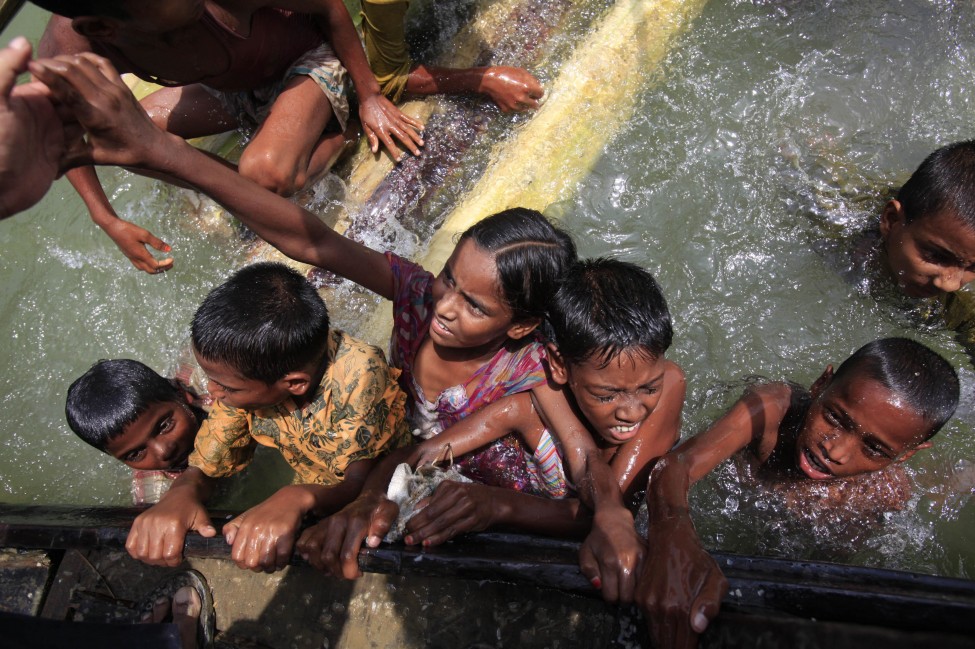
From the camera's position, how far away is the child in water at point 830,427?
214 centimetres

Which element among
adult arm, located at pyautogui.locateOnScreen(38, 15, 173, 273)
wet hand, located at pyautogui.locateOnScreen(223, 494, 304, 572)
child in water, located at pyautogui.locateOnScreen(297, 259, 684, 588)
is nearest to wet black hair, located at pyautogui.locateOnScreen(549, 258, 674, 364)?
child in water, located at pyautogui.locateOnScreen(297, 259, 684, 588)

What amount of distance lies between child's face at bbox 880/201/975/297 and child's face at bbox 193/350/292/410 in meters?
2.55

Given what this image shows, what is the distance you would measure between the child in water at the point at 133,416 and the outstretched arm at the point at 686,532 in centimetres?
187

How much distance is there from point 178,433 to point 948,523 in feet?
10.5

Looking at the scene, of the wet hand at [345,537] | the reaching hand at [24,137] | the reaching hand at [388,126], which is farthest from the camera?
the reaching hand at [388,126]

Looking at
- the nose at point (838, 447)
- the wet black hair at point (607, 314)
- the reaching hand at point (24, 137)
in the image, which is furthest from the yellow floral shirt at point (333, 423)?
the nose at point (838, 447)

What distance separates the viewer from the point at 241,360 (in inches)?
79.0

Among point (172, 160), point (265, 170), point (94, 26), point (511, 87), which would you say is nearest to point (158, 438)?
point (265, 170)

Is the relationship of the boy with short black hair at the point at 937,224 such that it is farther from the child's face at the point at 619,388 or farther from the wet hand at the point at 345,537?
the wet hand at the point at 345,537

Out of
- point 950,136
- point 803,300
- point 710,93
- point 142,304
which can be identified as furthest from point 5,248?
point 950,136

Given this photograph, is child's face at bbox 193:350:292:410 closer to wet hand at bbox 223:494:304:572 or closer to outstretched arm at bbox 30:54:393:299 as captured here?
wet hand at bbox 223:494:304:572

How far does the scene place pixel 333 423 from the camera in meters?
2.23

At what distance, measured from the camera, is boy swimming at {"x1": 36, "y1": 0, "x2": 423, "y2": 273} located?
2.64m

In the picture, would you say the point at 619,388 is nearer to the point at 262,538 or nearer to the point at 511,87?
the point at 262,538
